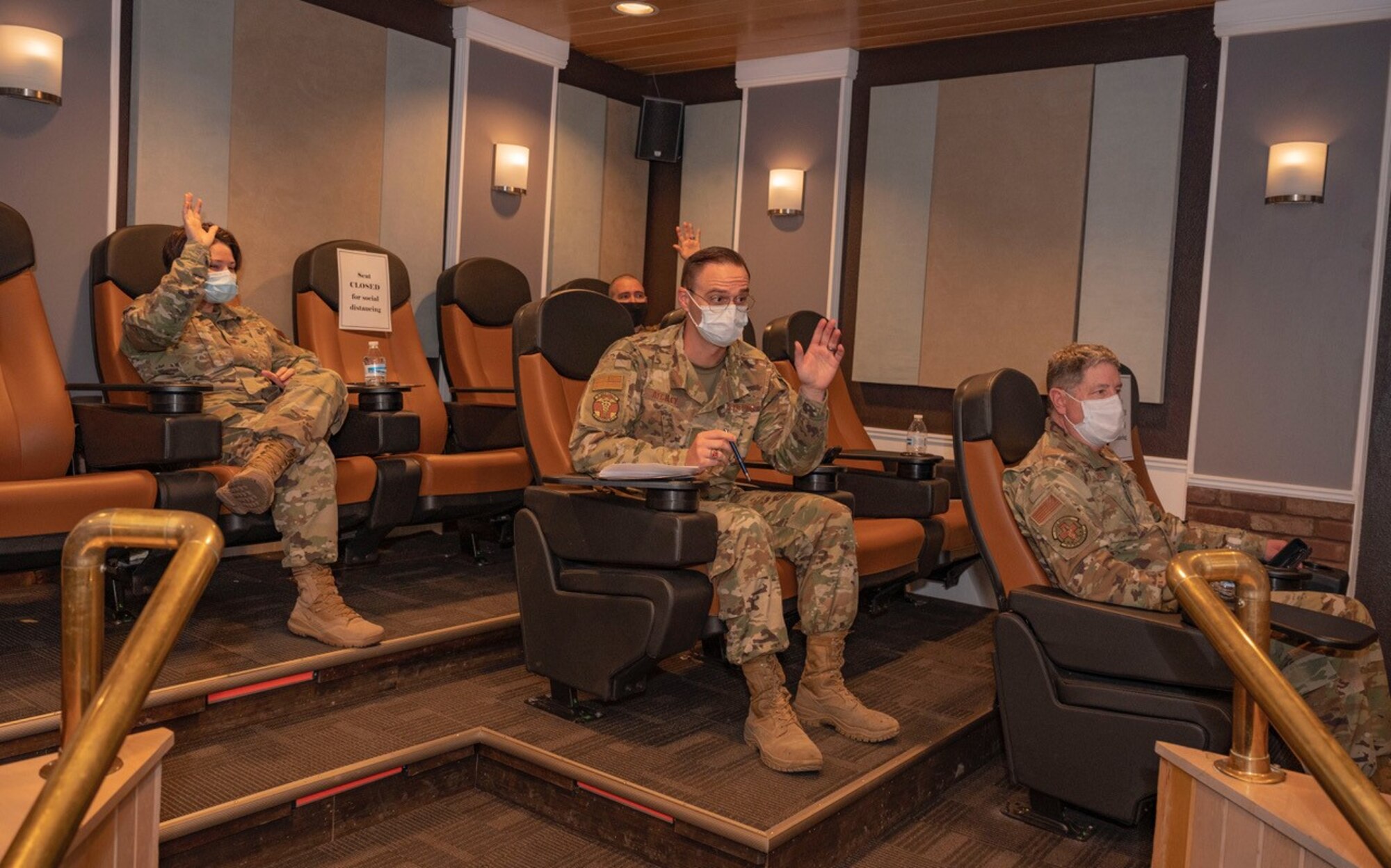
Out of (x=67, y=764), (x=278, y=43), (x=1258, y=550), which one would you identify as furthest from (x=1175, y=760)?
(x=278, y=43)

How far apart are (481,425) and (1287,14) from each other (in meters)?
3.68

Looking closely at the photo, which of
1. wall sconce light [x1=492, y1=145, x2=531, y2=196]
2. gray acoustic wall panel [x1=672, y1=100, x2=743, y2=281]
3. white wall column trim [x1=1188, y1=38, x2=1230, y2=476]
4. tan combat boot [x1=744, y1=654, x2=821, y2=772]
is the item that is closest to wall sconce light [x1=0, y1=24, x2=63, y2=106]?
wall sconce light [x1=492, y1=145, x2=531, y2=196]

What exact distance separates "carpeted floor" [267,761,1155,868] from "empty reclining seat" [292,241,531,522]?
4.71ft

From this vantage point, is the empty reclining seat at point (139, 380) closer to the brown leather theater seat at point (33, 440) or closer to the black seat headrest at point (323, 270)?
the brown leather theater seat at point (33, 440)

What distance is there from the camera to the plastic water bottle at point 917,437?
4119 millimetres

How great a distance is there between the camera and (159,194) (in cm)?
412

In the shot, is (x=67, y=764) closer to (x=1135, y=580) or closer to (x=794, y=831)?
(x=794, y=831)

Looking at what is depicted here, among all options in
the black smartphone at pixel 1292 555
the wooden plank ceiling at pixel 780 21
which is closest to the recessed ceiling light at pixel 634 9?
the wooden plank ceiling at pixel 780 21

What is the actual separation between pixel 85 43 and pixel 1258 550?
13.8ft

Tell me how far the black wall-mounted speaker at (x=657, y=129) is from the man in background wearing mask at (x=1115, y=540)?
12.5 feet

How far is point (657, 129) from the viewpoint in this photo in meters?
6.24

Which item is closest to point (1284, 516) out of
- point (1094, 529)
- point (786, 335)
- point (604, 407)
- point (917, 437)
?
point (917, 437)

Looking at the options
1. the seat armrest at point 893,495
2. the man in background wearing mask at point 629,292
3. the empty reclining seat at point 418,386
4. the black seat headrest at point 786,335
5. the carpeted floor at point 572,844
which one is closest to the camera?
the carpeted floor at point 572,844

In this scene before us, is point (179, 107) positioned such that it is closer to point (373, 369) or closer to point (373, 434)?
point (373, 369)
